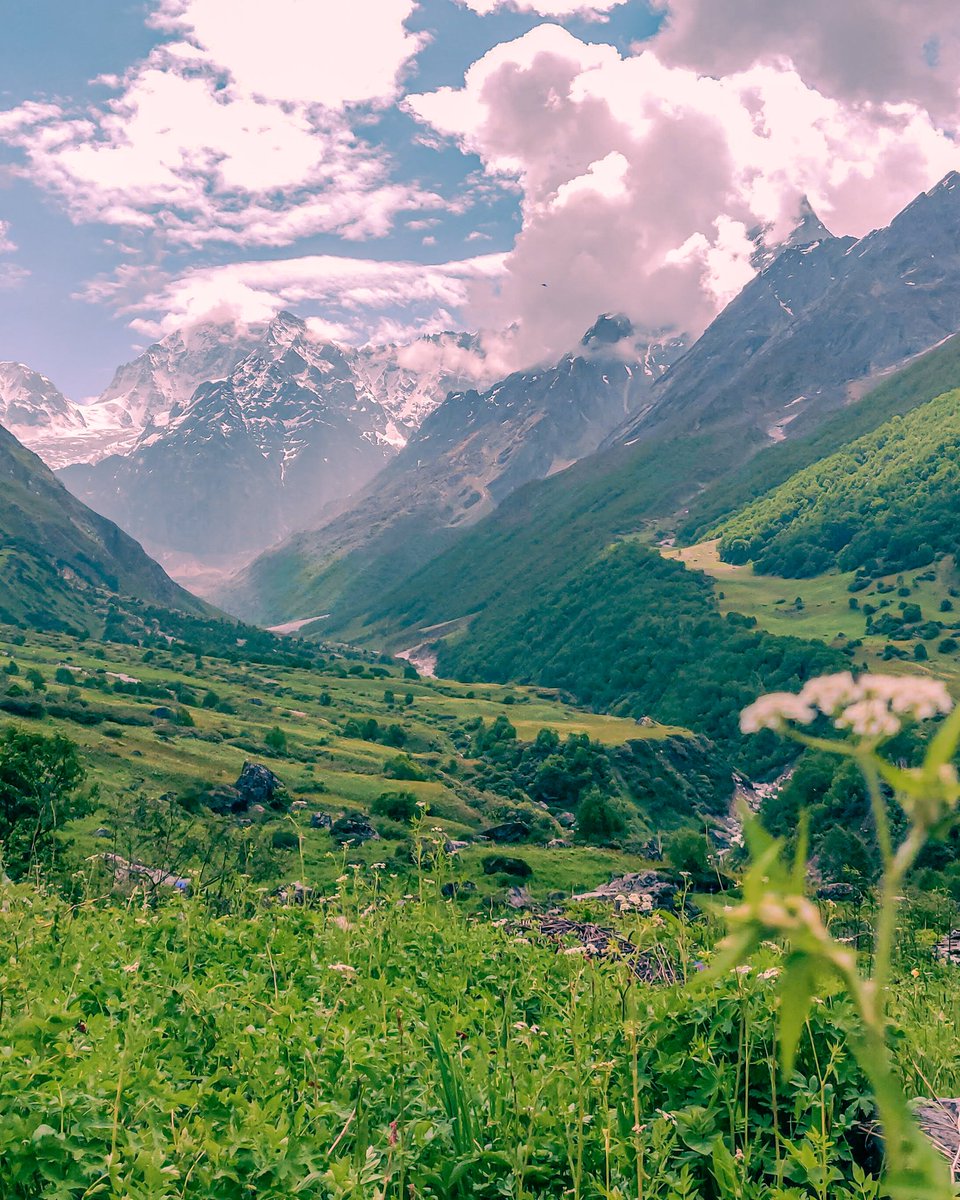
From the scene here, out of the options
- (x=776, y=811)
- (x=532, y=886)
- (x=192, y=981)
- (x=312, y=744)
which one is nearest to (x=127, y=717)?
(x=312, y=744)

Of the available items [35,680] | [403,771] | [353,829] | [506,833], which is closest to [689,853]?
[506,833]

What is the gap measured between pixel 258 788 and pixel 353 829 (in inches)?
823

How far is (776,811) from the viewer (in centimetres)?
15088

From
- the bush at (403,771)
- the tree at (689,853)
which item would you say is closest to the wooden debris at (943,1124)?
the tree at (689,853)

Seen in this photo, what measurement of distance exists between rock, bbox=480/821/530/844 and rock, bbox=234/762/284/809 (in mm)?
25986

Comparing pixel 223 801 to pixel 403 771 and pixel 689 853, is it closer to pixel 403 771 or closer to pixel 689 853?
pixel 403 771

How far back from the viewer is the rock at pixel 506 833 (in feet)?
363

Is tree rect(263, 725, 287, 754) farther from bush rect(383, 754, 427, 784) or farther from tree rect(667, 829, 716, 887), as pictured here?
tree rect(667, 829, 716, 887)

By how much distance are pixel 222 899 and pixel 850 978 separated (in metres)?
19.9

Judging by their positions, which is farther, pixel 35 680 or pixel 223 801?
pixel 35 680

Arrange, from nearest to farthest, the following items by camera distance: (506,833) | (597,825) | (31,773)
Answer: (31,773)
(506,833)
(597,825)

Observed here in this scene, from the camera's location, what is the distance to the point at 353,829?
97.8 m

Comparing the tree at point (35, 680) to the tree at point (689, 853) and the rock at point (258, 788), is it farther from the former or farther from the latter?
the tree at point (689, 853)

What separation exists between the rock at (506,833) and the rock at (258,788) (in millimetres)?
25986
